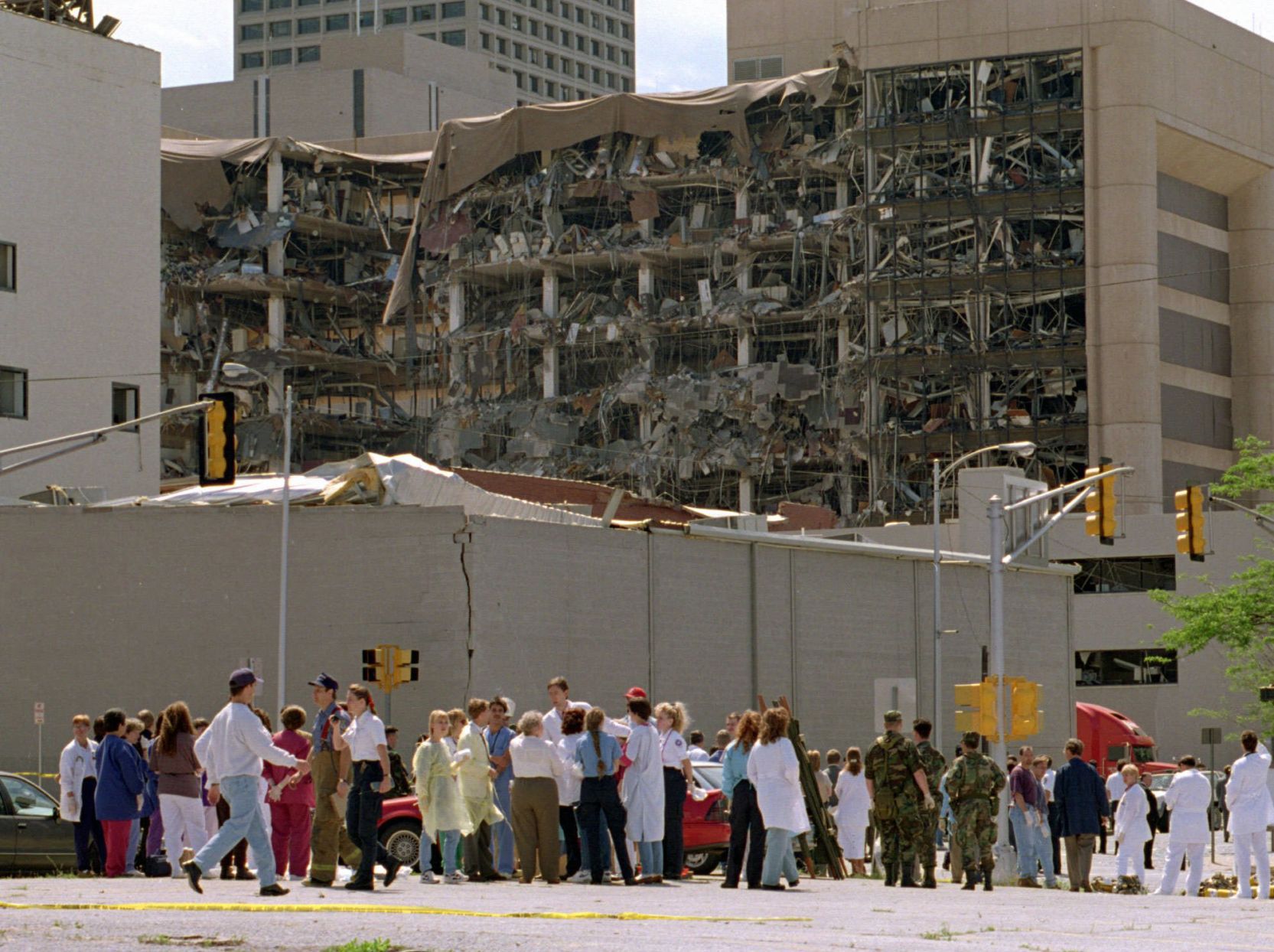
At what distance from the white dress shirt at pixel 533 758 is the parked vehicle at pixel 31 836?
478 cm

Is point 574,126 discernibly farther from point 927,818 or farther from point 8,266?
point 927,818

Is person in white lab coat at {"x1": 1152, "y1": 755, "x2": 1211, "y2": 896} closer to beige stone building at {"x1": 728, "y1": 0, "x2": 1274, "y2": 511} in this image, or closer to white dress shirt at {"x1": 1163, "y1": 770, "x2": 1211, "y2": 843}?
white dress shirt at {"x1": 1163, "y1": 770, "x2": 1211, "y2": 843}

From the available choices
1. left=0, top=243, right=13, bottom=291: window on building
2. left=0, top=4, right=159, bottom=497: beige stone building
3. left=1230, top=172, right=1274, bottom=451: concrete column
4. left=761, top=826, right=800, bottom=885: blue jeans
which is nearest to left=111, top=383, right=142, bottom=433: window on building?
left=0, top=4, right=159, bottom=497: beige stone building

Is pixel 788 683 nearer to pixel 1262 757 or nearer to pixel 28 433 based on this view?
pixel 1262 757

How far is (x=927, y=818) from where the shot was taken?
68.9 feet

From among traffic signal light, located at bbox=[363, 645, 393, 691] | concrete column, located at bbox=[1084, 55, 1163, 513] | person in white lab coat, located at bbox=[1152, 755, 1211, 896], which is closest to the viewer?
person in white lab coat, located at bbox=[1152, 755, 1211, 896]

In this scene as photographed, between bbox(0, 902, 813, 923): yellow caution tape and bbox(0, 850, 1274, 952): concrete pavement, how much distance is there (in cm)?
2

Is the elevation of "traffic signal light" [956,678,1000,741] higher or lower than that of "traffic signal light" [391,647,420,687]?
lower

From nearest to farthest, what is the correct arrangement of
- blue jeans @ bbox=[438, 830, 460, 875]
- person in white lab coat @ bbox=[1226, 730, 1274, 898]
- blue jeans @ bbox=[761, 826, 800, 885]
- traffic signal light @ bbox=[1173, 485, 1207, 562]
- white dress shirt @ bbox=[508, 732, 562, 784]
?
blue jeans @ bbox=[761, 826, 800, 885], white dress shirt @ bbox=[508, 732, 562, 784], blue jeans @ bbox=[438, 830, 460, 875], person in white lab coat @ bbox=[1226, 730, 1274, 898], traffic signal light @ bbox=[1173, 485, 1207, 562]

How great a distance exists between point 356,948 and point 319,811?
271 inches

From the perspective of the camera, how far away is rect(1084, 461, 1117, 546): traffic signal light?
30.6 meters

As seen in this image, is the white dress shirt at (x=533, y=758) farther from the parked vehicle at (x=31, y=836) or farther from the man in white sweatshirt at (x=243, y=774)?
the parked vehicle at (x=31, y=836)

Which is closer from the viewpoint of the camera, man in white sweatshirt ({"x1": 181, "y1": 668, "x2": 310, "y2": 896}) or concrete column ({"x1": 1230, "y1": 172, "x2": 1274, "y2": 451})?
man in white sweatshirt ({"x1": 181, "y1": 668, "x2": 310, "y2": 896})

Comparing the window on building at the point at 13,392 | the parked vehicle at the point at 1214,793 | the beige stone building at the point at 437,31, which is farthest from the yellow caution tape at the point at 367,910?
the beige stone building at the point at 437,31
